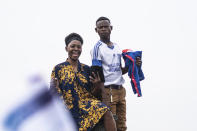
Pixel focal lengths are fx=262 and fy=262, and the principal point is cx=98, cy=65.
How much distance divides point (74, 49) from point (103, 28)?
59cm

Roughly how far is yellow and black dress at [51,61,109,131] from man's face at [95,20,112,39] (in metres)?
0.62

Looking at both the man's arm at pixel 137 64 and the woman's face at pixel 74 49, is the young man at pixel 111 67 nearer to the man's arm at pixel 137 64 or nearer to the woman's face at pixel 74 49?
the man's arm at pixel 137 64

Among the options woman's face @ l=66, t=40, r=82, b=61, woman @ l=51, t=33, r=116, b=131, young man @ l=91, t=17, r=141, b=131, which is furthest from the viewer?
young man @ l=91, t=17, r=141, b=131

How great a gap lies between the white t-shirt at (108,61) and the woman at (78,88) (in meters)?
0.22

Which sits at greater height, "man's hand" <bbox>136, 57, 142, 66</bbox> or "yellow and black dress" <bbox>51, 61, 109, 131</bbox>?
"man's hand" <bbox>136, 57, 142, 66</bbox>

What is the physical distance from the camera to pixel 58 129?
11.2 ft

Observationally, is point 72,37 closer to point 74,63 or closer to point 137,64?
point 74,63

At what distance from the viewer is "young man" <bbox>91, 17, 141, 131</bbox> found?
366 cm

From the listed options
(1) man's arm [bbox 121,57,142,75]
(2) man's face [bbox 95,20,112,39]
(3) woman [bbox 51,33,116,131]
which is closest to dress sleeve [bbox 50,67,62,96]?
(3) woman [bbox 51,33,116,131]

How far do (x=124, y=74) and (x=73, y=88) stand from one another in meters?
0.99

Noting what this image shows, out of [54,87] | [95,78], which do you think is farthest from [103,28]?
[54,87]

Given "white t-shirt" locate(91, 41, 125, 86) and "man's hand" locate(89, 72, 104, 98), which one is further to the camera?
"white t-shirt" locate(91, 41, 125, 86)

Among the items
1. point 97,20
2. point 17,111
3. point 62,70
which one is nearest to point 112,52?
point 97,20

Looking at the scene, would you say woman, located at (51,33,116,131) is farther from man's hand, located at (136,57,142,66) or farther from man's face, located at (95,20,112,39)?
man's hand, located at (136,57,142,66)
